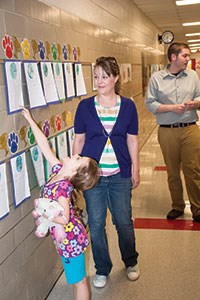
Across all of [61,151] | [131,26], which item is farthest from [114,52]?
[61,151]

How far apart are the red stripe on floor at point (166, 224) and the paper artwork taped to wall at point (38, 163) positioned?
1451 mm

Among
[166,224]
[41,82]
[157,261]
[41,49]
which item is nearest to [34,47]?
[41,49]

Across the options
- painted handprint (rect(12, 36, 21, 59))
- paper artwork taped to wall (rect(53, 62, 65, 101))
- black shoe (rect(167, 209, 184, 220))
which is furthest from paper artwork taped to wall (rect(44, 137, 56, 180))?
black shoe (rect(167, 209, 184, 220))

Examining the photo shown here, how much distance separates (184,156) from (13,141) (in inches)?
78.1

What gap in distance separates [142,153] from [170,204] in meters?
2.61

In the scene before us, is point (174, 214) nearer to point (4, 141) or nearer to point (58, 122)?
point (58, 122)

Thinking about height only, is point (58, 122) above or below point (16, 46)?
below

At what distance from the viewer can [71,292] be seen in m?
2.44

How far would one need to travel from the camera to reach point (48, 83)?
2.30 m

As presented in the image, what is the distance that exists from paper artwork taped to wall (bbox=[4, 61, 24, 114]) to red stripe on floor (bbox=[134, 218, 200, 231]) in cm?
194

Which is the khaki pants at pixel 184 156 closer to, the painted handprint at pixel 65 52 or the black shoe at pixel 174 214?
the black shoe at pixel 174 214

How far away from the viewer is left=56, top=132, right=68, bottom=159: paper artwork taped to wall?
8.48 feet

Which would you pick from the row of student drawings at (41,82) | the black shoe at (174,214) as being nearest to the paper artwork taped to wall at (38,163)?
the row of student drawings at (41,82)

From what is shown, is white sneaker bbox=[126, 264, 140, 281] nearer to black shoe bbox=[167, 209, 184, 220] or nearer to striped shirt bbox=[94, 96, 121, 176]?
striped shirt bbox=[94, 96, 121, 176]
